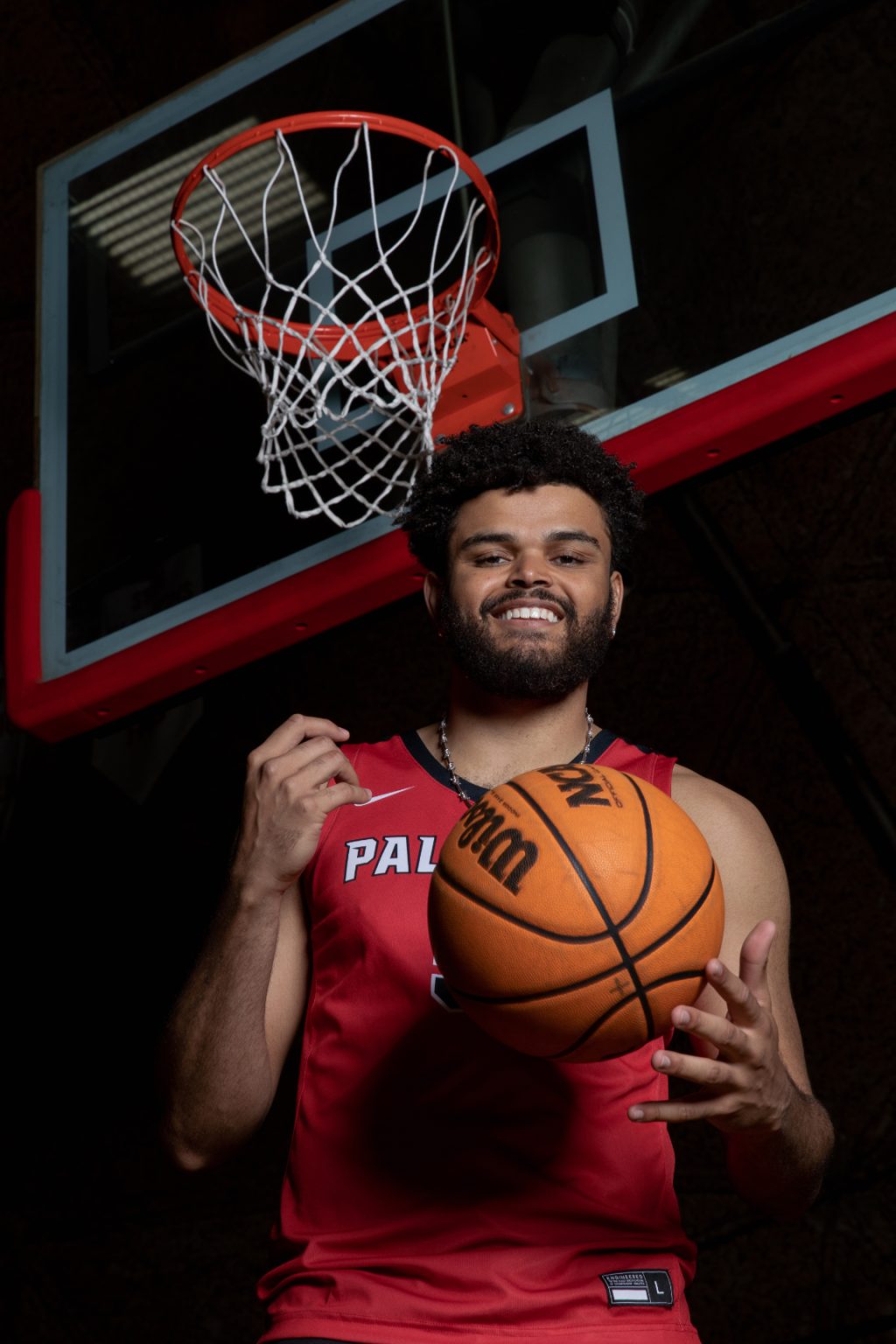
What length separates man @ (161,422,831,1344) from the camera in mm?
1603

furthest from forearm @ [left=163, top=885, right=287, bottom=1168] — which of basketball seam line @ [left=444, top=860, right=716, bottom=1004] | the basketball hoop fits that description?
the basketball hoop

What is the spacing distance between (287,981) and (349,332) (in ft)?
4.29

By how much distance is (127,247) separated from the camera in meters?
3.21

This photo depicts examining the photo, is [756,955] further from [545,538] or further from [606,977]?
[545,538]

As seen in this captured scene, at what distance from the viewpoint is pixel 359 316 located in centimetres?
293

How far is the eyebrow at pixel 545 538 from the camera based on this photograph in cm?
218

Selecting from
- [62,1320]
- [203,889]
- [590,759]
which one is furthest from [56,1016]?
[590,759]

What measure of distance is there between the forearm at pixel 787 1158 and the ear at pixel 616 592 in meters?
0.88

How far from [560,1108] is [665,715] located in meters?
2.92

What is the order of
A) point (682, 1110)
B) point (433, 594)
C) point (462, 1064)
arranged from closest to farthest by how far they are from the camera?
point (682, 1110) < point (462, 1064) < point (433, 594)

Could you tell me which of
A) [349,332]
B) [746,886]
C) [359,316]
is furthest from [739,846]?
[359,316]

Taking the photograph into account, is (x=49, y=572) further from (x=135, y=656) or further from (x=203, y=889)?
(x=203, y=889)

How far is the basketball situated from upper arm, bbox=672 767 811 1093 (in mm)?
372

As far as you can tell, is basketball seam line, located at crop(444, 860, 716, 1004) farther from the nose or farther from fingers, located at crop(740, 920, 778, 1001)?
the nose
